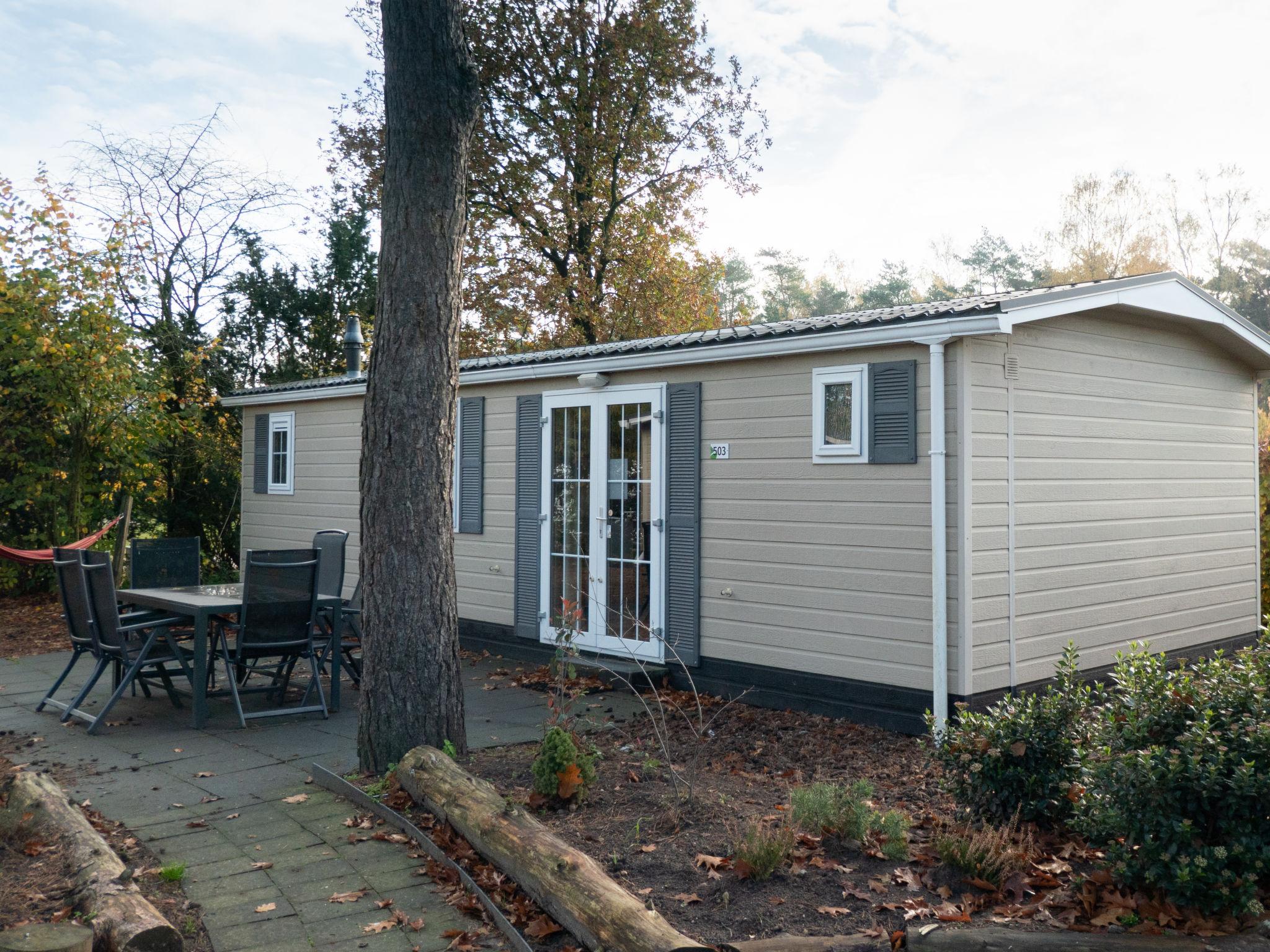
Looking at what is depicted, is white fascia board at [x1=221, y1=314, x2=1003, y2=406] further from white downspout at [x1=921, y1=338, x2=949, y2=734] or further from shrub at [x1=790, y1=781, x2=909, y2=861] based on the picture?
shrub at [x1=790, y1=781, x2=909, y2=861]

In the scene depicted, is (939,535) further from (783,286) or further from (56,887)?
(783,286)

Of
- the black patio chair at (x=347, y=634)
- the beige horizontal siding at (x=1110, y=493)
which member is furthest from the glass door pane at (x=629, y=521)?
the beige horizontal siding at (x=1110, y=493)

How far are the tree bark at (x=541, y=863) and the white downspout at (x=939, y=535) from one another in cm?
275

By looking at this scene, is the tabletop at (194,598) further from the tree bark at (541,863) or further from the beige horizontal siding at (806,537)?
the beige horizontal siding at (806,537)

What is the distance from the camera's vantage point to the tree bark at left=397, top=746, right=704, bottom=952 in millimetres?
2936

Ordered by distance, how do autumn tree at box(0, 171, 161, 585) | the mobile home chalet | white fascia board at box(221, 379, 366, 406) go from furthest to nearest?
autumn tree at box(0, 171, 161, 585)
white fascia board at box(221, 379, 366, 406)
the mobile home chalet

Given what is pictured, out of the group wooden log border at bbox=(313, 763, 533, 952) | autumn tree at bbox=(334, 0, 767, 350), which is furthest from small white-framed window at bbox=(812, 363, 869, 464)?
autumn tree at bbox=(334, 0, 767, 350)

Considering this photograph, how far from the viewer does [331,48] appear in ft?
49.5

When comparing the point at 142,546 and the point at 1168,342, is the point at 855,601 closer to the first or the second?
the point at 1168,342

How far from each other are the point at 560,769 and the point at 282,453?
825 cm

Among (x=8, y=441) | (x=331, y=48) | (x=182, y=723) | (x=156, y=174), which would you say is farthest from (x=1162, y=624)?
(x=156, y=174)

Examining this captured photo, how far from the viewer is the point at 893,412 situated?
614 centimetres

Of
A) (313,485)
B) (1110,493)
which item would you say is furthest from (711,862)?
(313,485)

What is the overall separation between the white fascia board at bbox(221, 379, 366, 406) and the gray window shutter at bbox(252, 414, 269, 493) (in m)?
0.21
